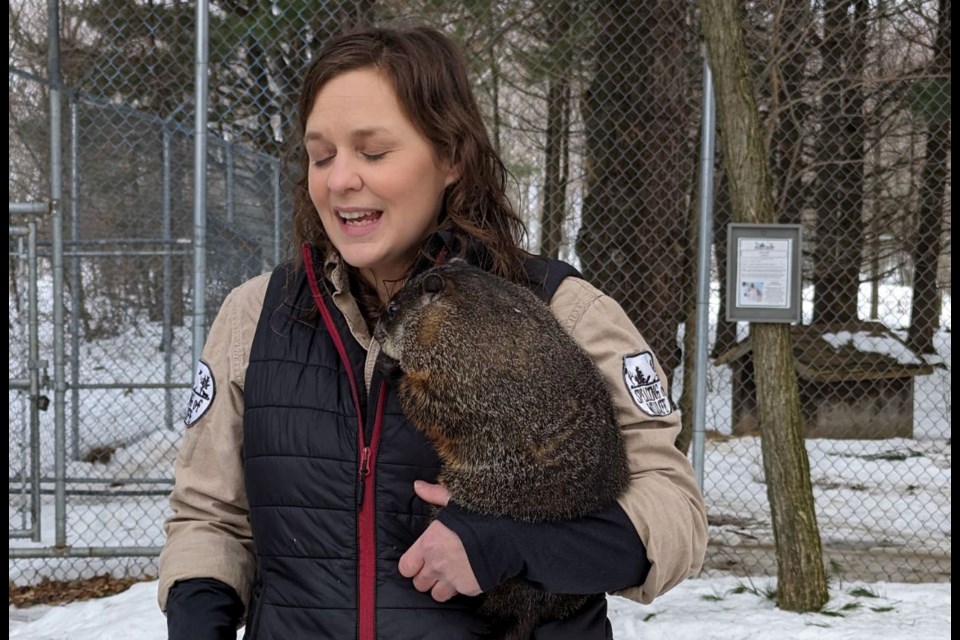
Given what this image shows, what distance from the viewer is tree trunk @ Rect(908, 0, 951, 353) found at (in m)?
7.59

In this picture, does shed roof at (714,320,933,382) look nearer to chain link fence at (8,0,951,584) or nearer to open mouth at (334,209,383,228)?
chain link fence at (8,0,951,584)

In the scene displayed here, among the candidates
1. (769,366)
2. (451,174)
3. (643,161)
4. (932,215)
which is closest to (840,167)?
(932,215)

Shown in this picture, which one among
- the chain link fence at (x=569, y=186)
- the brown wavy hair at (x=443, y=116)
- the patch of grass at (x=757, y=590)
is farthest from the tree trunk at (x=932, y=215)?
the brown wavy hair at (x=443, y=116)

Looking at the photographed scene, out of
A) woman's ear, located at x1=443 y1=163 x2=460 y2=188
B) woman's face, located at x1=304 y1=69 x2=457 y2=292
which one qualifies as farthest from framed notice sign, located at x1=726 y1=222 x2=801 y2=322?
woman's face, located at x1=304 y1=69 x2=457 y2=292

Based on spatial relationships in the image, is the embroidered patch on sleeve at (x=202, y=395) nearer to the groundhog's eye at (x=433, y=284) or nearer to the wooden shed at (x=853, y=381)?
the groundhog's eye at (x=433, y=284)

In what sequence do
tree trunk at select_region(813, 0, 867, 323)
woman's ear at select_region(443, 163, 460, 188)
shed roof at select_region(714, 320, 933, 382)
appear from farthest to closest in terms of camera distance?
1. shed roof at select_region(714, 320, 933, 382)
2. tree trunk at select_region(813, 0, 867, 323)
3. woman's ear at select_region(443, 163, 460, 188)

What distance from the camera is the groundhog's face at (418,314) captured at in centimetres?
177

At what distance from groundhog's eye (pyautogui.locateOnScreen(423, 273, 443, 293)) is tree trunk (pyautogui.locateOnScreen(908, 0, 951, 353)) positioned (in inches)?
267

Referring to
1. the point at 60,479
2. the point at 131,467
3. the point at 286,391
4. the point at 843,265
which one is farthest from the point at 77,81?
the point at 843,265

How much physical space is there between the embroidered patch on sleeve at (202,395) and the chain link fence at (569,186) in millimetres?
4119

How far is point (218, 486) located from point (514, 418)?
1.98ft

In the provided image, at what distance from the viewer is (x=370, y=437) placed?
1.65 meters

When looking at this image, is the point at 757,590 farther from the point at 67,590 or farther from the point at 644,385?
the point at 67,590

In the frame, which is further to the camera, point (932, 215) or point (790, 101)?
point (932, 215)
